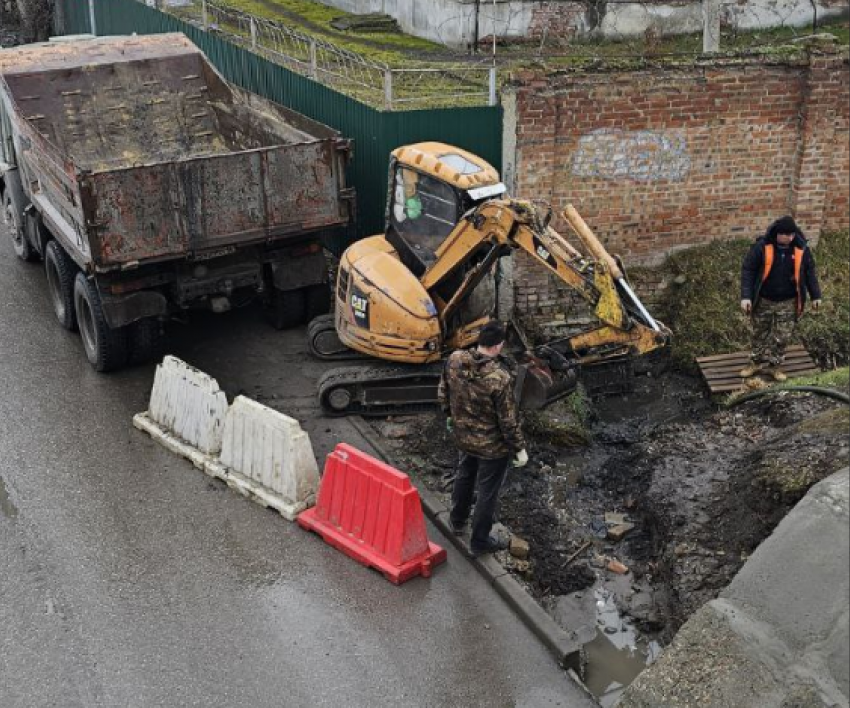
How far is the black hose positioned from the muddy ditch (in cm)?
8

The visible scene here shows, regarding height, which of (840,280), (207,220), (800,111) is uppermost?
(800,111)

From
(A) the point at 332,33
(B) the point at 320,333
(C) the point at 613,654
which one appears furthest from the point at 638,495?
(A) the point at 332,33

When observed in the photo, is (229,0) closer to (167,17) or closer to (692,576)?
(167,17)

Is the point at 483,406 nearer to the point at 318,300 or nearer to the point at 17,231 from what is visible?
the point at 318,300

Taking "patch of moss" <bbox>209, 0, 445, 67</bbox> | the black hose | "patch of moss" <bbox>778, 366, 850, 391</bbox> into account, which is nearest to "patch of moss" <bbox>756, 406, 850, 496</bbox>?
the black hose

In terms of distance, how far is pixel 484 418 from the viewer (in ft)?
25.0

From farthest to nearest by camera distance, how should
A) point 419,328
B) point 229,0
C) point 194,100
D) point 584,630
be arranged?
point 229,0, point 194,100, point 419,328, point 584,630

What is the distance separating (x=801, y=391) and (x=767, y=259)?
3.91 ft

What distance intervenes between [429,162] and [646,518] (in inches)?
148

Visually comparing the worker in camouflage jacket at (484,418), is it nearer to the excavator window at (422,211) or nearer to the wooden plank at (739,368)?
the excavator window at (422,211)

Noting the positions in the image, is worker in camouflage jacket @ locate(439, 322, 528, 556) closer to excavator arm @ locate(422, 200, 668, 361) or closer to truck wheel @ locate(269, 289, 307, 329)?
excavator arm @ locate(422, 200, 668, 361)

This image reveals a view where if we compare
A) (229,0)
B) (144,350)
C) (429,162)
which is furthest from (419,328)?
(229,0)

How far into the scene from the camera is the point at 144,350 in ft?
36.4

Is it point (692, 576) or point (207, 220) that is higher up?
point (207, 220)
